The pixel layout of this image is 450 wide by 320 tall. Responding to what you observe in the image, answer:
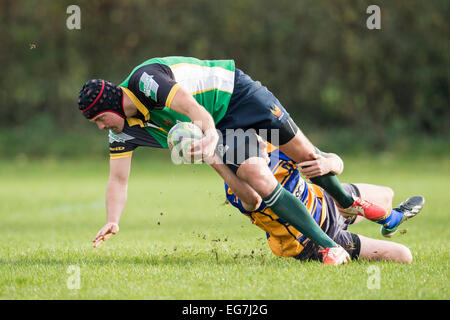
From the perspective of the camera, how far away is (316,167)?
4094mm

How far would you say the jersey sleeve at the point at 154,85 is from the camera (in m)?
3.58

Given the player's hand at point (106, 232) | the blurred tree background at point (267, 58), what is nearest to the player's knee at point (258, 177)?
the player's hand at point (106, 232)

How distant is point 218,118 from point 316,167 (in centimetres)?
71

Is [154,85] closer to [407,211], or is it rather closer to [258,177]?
[258,177]

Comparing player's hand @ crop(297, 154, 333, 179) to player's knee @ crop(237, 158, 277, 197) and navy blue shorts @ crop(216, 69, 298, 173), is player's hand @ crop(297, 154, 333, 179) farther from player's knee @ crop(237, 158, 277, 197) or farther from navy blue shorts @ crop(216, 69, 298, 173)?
player's knee @ crop(237, 158, 277, 197)

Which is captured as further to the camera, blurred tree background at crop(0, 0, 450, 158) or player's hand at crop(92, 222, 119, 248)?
blurred tree background at crop(0, 0, 450, 158)

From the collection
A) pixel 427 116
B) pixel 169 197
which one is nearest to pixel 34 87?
pixel 169 197

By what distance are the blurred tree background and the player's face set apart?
13583 millimetres

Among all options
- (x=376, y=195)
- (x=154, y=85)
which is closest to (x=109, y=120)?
(x=154, y=85)

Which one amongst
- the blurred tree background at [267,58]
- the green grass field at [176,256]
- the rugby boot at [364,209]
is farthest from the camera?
the blurred tree background at [267,58]

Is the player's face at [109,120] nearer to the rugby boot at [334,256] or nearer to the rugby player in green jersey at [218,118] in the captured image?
the rugby player in green jersey at [218,118]

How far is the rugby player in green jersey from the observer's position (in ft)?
12.2

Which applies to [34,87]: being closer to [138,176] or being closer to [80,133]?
[80,133]

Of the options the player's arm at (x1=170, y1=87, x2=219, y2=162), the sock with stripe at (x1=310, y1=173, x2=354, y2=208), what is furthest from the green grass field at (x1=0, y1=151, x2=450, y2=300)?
the player's arm at (x1=170, y1=87, x2=219, y2=162)
